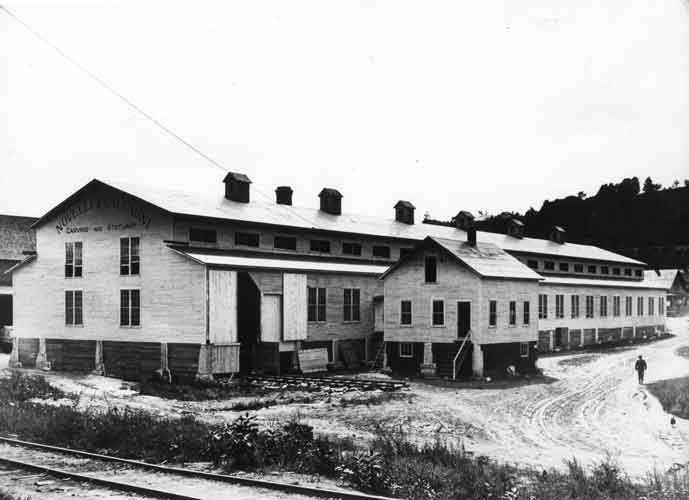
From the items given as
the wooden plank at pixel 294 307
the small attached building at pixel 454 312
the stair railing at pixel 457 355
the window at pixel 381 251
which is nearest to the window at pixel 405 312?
the small attached building at pixel 454 312

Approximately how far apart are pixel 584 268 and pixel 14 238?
165 feet

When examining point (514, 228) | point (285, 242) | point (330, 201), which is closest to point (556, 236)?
point (514, 228)

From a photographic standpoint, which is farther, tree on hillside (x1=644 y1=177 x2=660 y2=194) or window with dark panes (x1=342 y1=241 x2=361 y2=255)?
tree on hillside (x1=644 y1=177 x2=660 y2=194)

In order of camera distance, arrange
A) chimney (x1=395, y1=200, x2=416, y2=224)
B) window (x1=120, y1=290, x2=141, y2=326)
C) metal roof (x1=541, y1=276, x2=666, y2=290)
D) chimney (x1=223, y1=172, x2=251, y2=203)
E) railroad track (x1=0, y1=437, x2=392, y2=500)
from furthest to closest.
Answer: chimney (x1=395, y1=200, x2=416, y2=224)
metal roof (x1=541, y1=276, x2=666, y2=290)
chimney (x1=223, y1=172, x2=251, y2=203)
window (x1=120, y1=290, x2=141, y2=326)
railroad track (x1=0, y1=437, x2=392, y2=500)

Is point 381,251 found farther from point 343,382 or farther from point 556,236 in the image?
point 556,236

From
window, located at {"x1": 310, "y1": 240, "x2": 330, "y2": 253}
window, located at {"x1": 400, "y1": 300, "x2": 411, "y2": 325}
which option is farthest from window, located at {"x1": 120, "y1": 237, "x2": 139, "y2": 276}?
window, located at {"x1": 400, "y1": 300, "x2": 411, "y2": 325}

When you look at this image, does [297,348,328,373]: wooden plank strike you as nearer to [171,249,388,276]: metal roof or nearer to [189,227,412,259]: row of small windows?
[171,249,388,276]: metal roof

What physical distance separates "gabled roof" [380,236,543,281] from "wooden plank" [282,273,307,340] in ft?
13.9

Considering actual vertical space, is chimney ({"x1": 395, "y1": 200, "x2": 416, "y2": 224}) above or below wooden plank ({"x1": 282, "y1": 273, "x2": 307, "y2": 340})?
above

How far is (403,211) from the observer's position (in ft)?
183

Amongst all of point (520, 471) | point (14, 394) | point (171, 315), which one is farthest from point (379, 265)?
point (520, 471)

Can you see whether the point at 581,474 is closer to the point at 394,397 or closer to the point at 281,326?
the point at 394,397

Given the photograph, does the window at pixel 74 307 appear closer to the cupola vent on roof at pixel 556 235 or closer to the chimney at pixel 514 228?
the chimney at pixel 514 228

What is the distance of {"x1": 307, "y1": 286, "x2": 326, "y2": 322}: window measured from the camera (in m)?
38.1
